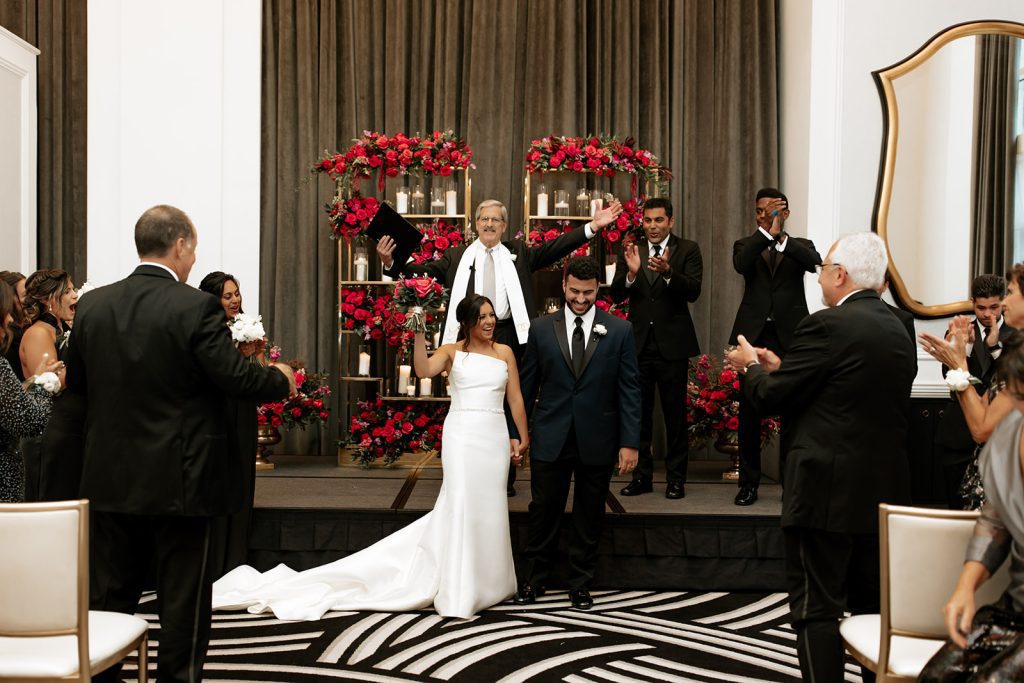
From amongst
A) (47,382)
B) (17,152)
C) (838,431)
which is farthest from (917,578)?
(17,152)

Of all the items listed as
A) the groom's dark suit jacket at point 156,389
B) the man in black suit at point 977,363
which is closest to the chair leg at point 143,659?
the groom's dark suit jacket at point 156,389

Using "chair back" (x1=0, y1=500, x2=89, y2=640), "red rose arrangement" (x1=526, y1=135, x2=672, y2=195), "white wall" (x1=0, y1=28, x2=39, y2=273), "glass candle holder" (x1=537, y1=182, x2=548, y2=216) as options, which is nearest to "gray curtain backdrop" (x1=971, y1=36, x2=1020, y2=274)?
"red rose arrangement" (x1=526, y1=135, x2=672, y2=195)

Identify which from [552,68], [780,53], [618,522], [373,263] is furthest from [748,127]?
[618,522]

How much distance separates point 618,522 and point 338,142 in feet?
15.3

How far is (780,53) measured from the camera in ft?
27.0

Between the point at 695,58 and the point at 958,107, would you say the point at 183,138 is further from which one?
the point at 958,107

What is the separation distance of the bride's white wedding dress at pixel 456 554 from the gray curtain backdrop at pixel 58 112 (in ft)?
15.3

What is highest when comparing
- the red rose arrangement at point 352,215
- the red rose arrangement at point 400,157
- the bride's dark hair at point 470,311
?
the red rose arrangement at point 400,157

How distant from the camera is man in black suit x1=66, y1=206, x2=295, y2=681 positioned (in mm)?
3195

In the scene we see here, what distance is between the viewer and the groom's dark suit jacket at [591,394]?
4.95 meters

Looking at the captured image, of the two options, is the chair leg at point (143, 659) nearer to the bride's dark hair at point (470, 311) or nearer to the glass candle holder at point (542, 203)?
the bride's dark hair at point (470, 311)

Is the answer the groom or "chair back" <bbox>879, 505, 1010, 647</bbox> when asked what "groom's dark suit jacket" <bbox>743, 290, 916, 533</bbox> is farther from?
the groom

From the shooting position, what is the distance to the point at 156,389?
321 cm

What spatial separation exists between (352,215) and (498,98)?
1924 millimetres
